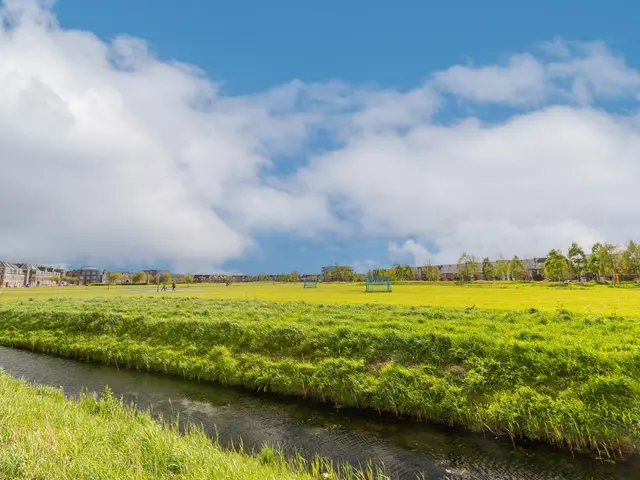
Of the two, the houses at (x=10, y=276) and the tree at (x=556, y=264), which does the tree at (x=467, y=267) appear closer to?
the tree at (x=556, y=264)

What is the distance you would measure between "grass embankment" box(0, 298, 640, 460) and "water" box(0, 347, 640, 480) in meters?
0.78

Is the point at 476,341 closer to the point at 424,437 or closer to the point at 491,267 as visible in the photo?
the point at 424,437

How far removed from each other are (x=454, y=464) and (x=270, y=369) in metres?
9.29

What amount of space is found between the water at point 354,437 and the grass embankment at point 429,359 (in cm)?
78

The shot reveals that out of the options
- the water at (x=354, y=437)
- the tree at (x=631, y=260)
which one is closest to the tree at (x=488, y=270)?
the tree at (x=631, y=260)

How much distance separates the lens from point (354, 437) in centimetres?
1145

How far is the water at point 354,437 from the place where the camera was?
9531mm

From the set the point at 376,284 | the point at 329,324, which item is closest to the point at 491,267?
the point at 376,284

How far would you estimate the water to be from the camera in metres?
9.53

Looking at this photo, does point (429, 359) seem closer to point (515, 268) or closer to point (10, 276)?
point (515, 268)

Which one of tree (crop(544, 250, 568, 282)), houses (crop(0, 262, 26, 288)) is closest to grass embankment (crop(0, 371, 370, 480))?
tree (crop(544, 250, 568, 282))

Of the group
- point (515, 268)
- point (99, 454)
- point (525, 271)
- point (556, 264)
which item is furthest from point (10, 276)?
point (525, 271)

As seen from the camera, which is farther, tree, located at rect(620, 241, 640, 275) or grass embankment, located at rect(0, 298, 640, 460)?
tree, located at rect(620, 241, 640, 275)

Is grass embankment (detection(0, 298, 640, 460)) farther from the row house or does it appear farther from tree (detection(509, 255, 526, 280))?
the row house
